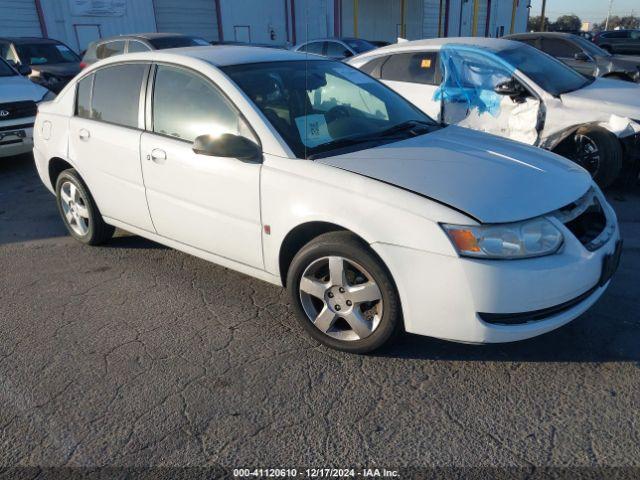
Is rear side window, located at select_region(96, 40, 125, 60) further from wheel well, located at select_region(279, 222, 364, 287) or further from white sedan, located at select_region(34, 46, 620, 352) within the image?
wheel well, located at select_region(279, 222, 364, 287)

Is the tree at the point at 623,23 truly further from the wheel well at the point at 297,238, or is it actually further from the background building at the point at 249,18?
the wheel well at the point at 297,238

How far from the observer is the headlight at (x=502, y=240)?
2.53 meters

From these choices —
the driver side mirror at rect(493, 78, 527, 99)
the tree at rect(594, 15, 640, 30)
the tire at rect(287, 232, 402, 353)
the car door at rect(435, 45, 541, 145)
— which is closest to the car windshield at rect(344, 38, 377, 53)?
the car door at rect(435, 45, 541, 145)

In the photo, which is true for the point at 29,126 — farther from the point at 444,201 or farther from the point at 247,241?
the point at 444,201

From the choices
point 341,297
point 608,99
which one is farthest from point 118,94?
point 608,99

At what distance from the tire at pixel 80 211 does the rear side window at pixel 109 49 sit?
27.5 feet

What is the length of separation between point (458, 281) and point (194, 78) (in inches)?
86.3

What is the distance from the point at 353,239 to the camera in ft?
9.27

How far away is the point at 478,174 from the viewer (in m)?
2.89

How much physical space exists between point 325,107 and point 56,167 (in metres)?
2.70

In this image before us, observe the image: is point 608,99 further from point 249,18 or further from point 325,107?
point 249,18

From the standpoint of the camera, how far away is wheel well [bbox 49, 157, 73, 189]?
474 centimetres

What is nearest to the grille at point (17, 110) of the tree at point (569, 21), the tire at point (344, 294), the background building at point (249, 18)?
the tire at point (344, 294)

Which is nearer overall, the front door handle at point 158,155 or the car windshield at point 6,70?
the front door handle at point 158,155
